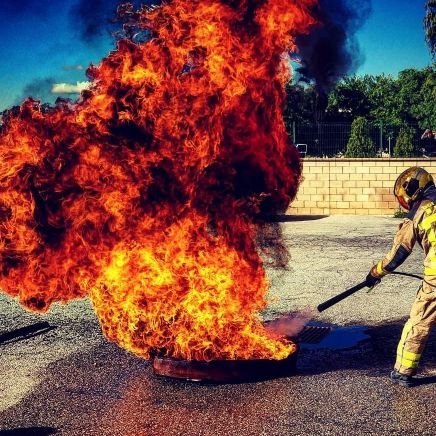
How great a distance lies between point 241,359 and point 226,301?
0.57 m

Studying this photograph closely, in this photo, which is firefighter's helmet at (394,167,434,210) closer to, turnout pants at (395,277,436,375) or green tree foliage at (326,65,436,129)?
turnout pants at (395,277,436,375)

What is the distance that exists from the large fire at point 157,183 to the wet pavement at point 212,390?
0.44 meters

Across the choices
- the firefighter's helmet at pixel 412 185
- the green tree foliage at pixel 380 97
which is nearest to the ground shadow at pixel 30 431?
the firefighter's helmet at pixel 412 185

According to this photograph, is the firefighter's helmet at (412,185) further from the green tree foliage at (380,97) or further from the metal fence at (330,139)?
the green tree foliage at (380,97)

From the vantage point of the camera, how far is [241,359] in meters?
5.31

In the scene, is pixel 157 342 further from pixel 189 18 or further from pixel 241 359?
pixel 189 18

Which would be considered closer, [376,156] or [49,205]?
[49,205]

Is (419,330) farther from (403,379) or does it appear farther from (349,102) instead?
(349,102)

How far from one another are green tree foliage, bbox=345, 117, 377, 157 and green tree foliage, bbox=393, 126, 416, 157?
0.76m

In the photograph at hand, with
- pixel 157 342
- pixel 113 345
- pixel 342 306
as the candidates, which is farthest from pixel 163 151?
pixel 342 306

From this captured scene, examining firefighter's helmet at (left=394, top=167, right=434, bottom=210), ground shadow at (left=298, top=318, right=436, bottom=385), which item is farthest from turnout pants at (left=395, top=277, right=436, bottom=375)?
firefighter's helmet at (left=394, top=167, right=434, bottom=210)

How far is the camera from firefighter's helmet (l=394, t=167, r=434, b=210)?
17.8 ft

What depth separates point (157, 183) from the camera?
18.4 ft

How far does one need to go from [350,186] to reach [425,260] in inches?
582
